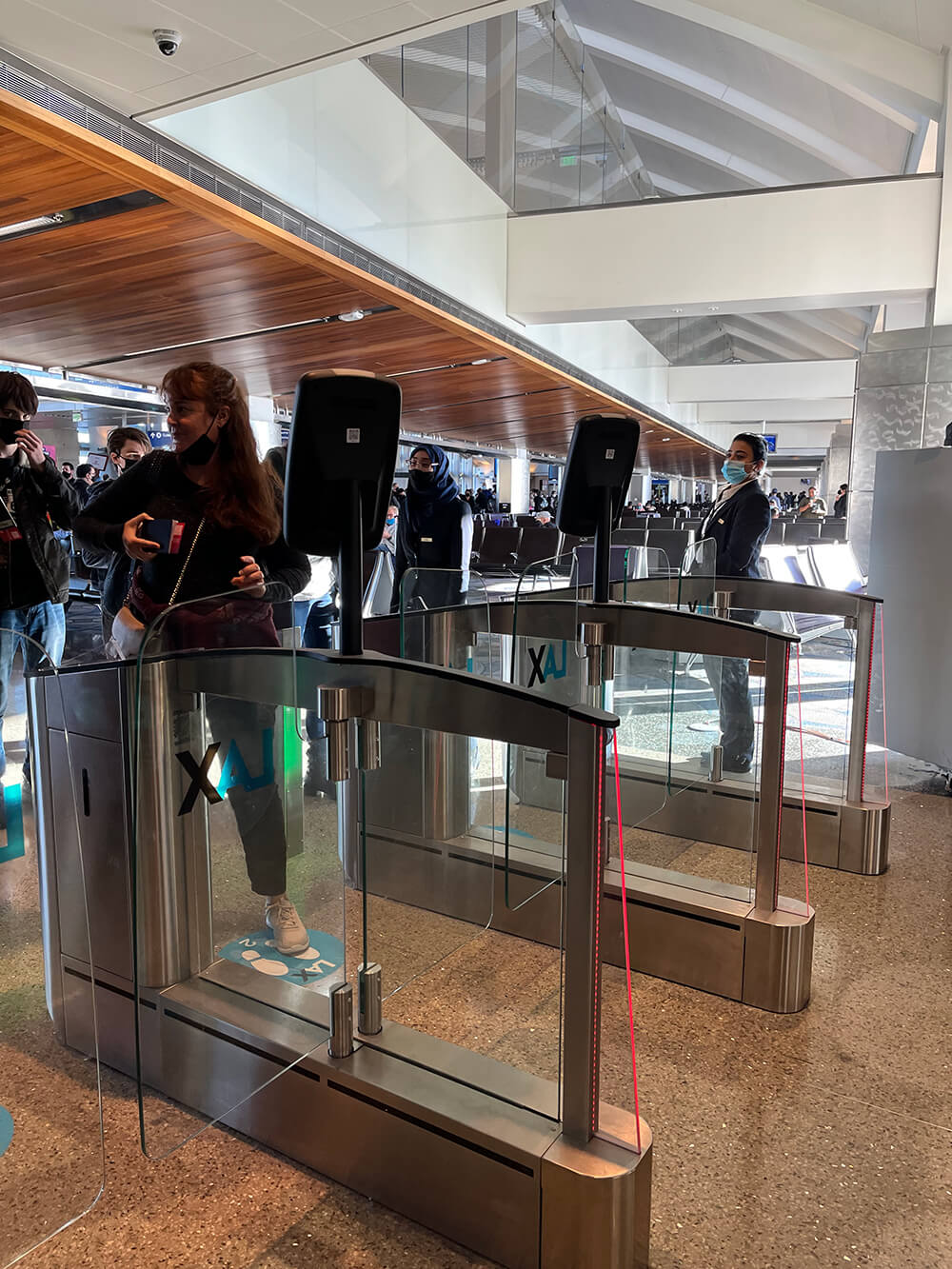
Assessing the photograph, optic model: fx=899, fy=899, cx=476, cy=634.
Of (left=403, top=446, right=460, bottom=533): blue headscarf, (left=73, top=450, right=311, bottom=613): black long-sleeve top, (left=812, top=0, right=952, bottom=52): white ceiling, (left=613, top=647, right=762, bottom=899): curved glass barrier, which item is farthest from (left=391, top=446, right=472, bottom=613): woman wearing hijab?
(left=812, top=0, right=952, bottom=52): white ceiling

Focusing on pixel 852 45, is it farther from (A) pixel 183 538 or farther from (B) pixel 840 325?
(B) pixel 840 325

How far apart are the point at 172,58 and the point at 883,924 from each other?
3.78m

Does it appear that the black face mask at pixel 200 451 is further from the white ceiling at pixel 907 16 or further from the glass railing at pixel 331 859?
the white ceiling at pixel 907 16

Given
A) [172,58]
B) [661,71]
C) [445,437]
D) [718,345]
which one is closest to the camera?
[172,58]

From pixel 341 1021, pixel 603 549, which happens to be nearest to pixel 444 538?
pixel 603 549

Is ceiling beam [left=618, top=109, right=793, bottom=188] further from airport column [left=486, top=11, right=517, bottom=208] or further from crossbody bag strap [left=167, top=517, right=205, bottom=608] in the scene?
crossbody bag strap [left=167, top=517, right=205, bottom=608]

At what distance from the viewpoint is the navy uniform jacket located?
13.2 feet

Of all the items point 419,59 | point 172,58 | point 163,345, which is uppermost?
point 419,59

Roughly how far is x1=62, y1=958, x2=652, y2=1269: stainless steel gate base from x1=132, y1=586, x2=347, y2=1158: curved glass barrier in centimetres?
2

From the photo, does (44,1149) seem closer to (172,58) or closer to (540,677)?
(540,677)

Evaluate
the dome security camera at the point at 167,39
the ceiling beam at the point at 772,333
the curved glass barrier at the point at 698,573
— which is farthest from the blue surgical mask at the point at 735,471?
the ceiling beam at the point at 772,333

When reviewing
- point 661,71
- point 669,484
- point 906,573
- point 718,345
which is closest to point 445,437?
point 661,71

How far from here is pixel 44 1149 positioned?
4.40 feet

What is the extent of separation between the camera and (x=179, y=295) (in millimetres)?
4320
